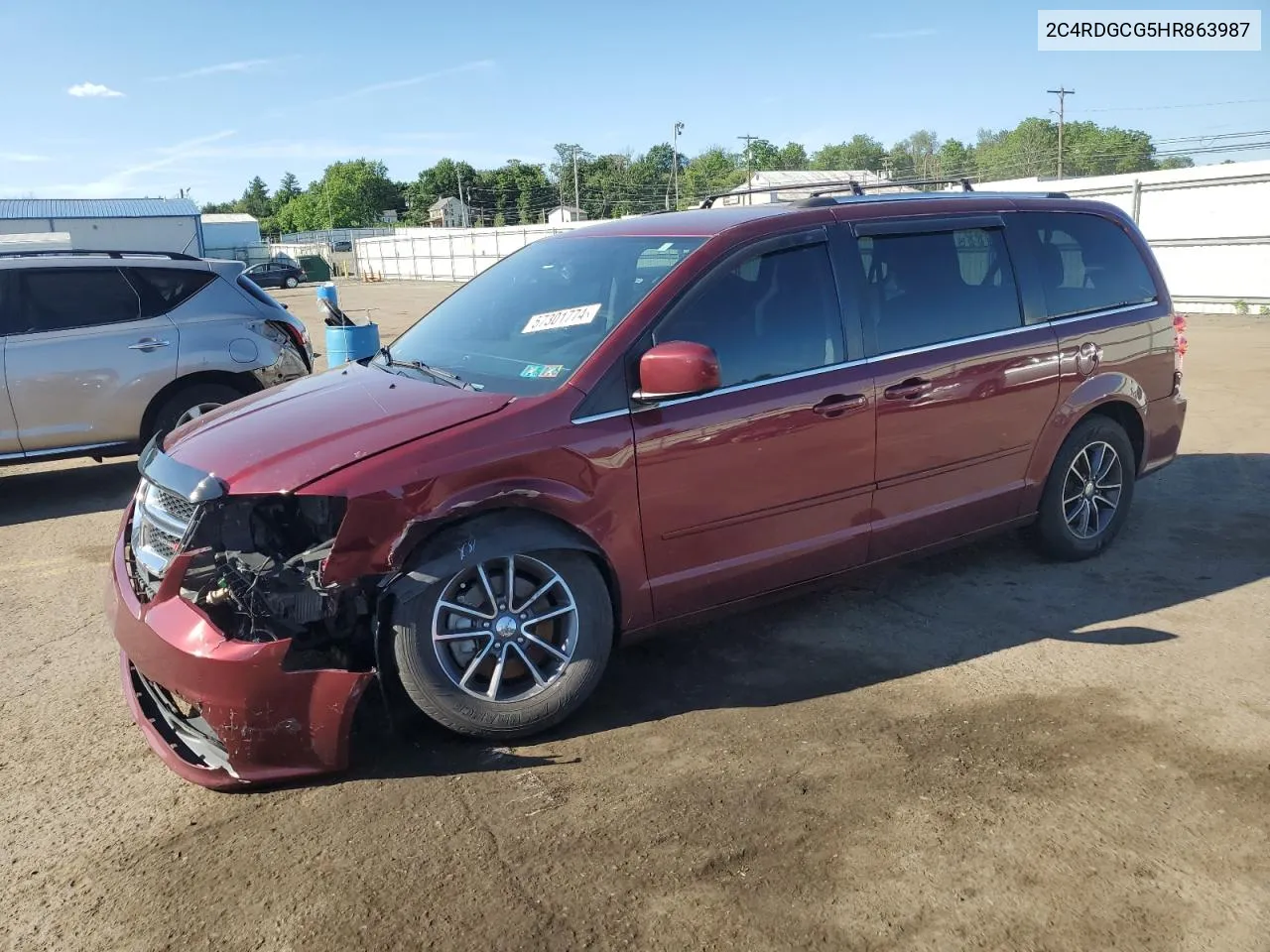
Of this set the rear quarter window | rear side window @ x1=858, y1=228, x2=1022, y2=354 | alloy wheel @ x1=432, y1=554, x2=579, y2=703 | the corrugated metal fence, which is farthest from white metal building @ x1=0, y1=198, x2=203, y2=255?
alloy wheel @ x1=432, y1=554, x2=579, y2=703

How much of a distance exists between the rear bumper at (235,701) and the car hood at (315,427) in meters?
0.40

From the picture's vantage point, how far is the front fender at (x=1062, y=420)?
4852 millimetres

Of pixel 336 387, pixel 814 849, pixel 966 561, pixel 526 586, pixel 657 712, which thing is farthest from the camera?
pixel 966 561

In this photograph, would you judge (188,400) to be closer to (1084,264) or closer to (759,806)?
(759,806)

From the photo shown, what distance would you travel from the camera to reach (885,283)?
4.31m

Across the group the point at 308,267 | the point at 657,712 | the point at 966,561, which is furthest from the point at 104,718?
the point at 308,267

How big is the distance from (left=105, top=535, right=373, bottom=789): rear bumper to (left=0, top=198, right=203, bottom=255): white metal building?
176 ft

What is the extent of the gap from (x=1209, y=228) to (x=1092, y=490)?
16200 millimetres

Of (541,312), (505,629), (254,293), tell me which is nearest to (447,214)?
(254,293)

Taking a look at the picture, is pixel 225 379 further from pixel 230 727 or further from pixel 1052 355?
pixel 1052 355

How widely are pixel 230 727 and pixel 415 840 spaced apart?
0.70 m

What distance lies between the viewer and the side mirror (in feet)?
11.3

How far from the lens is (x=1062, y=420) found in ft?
16.1

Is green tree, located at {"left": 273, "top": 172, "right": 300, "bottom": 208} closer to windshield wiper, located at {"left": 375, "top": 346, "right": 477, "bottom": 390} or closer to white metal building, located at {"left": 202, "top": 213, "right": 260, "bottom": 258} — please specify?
white metal building, located at {"left": 202, "top": 213, "right": 260, "bottom": 258}
